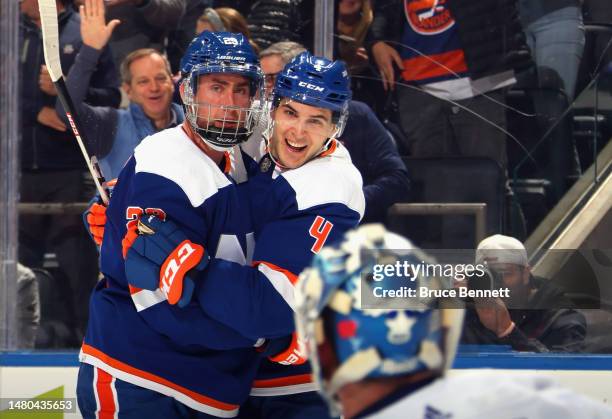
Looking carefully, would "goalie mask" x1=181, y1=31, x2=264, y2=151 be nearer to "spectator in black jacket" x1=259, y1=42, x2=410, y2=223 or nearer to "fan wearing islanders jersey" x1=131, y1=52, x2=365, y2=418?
"fan wearing islanders jersey" x1=131, y1=52, x2=365, y2=418

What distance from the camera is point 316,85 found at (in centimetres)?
235

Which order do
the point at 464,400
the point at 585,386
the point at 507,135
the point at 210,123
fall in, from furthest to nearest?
the point at 507,135, the point at 585,386, the point at 210,123, the point at 464,400

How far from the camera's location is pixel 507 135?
318cm

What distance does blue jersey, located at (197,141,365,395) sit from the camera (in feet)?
6.92

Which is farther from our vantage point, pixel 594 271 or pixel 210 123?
pixel 594 271

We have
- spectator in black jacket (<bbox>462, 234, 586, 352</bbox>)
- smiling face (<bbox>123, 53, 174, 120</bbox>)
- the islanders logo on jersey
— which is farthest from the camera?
smiling face (<bbox>123, 53, 174, 120</bbox>)

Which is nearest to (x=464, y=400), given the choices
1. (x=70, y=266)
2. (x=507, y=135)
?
(x=507, y=135)

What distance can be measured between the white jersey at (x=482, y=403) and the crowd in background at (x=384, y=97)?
Result: 1.74 m

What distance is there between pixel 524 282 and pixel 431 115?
0.54 m

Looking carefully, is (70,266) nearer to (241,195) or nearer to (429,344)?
(241,195)

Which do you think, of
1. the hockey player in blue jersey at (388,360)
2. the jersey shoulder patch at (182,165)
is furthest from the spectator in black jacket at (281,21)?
the hockey player in blue jersey at (388,360)

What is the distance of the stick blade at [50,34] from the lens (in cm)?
273

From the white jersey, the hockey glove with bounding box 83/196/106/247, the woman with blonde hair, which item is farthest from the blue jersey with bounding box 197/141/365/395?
the woman with blonde hair

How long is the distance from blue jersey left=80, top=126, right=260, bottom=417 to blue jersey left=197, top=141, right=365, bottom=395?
2.3 inches
